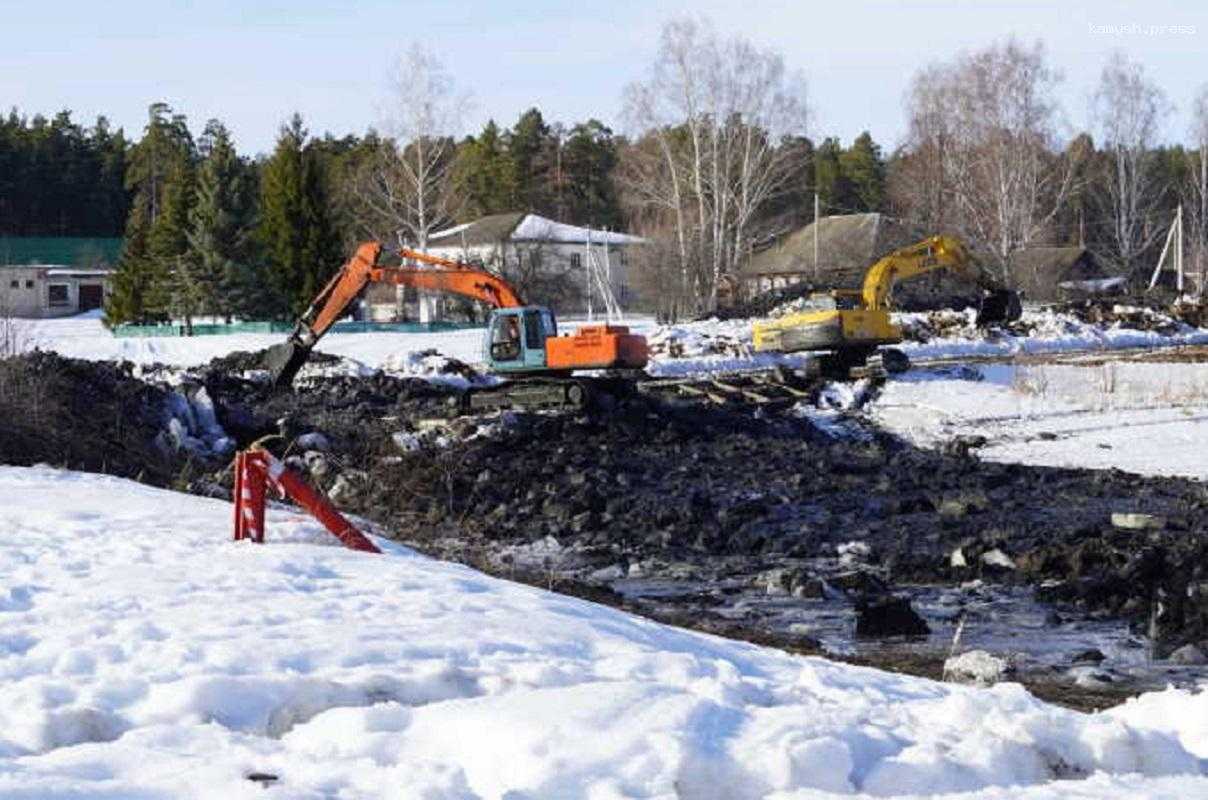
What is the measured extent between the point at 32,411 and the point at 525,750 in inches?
550

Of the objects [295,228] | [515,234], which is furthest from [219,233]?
[515,234]

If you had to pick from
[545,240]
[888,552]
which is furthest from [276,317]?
[888,552]

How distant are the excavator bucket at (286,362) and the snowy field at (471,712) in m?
20.3

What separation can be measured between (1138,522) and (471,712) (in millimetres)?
12477

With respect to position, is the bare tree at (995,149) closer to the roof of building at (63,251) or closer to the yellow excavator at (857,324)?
the yellow excavator at (857,324)

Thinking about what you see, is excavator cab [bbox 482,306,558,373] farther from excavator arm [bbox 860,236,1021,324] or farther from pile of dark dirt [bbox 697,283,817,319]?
pile of dark dirt [bbox 697,283,817,319]

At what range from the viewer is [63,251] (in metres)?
88.8

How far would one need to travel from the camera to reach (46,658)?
26.2ft

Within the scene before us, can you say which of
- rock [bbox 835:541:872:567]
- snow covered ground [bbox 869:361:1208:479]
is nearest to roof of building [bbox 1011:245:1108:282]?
snow covered ground [bbox 869:361:1208:479]

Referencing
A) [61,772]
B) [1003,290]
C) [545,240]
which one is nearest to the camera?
[61,772]

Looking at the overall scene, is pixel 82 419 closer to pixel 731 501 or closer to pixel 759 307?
pixel 731 501

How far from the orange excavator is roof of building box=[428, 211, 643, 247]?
40.6 m

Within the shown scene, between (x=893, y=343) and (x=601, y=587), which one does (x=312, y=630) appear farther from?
(x=893, y=343)

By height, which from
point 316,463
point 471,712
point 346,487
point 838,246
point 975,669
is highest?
point 838,246
